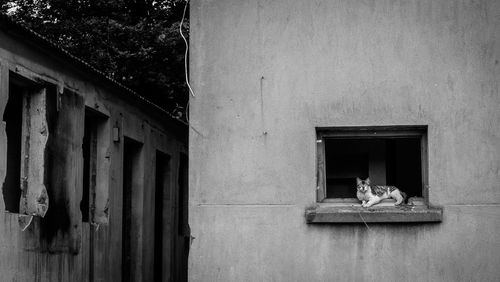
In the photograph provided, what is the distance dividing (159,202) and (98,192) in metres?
4.26

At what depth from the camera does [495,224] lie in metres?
7.19

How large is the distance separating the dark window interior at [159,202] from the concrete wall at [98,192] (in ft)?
0.29

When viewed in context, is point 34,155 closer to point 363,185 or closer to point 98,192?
point 98,192

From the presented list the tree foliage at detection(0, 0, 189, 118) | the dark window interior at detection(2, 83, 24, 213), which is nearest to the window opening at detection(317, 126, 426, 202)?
the dark window interior at detection(2, 83, 24, 213)

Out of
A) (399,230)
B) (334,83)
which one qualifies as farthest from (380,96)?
(399,230)

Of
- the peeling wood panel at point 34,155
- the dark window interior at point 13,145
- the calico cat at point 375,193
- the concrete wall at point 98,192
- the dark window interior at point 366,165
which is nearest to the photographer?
the calico cat at point 375,193

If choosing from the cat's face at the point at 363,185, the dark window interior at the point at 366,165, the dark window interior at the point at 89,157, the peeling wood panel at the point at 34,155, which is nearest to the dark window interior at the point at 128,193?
the dark window interior at the point at 89,157

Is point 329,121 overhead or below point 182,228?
overhead

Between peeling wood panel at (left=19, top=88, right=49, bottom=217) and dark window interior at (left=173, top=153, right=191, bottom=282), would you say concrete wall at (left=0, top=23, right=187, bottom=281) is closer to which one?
peeling wood panel at (left=19, top=88, right=49, bottom=217)

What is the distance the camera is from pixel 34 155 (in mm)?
10570

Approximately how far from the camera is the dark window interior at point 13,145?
10164mm

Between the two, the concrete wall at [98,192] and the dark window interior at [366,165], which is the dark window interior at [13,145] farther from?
the dark window interior at [366,165]

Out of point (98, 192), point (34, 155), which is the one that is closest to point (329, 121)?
point (34, 155)

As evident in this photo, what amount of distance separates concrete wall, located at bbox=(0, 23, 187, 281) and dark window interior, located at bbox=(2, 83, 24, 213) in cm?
40
